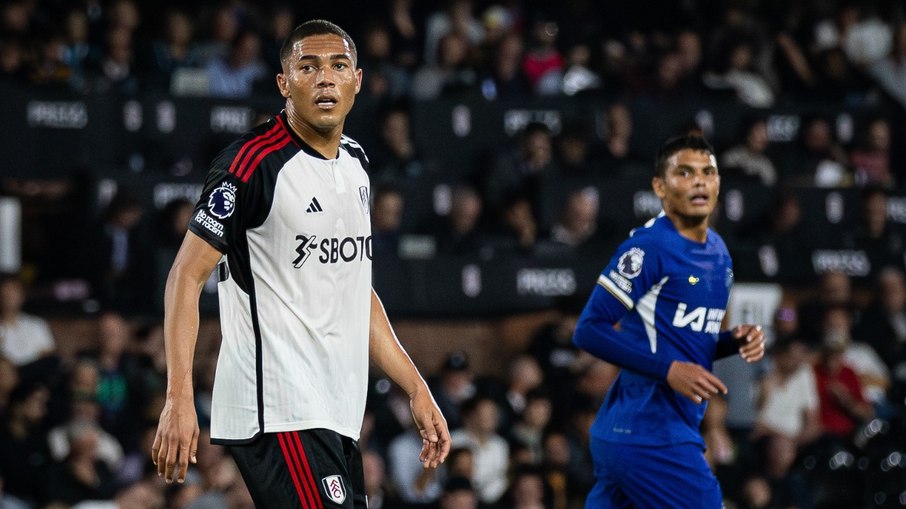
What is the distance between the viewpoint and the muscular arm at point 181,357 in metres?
4.12

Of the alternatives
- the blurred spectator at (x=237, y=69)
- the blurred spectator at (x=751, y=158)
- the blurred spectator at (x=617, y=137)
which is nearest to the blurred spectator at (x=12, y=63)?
the blurred spectator at (x=237, y=69)

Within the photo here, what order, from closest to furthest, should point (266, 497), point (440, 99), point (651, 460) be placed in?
point (266, 497) → point (651, 460) → point (440, 99)

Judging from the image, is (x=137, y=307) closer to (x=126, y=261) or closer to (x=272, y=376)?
(x=126, y=261)

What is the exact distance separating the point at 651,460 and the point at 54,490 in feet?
14.3

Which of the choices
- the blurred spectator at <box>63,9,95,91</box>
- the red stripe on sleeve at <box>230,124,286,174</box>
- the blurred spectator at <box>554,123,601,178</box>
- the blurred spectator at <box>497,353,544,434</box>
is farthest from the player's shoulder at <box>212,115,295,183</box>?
the blurred spectator at <box>63,9,95,91</box>

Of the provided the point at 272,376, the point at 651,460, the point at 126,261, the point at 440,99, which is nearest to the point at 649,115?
the point at 440,99

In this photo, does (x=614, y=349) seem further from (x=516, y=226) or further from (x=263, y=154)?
(x=516, y=226)

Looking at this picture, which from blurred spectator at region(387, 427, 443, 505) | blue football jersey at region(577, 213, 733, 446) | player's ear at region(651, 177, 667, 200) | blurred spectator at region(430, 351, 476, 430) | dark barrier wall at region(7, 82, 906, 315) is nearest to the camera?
blue football jersey at region(577, 213, 733, 446)

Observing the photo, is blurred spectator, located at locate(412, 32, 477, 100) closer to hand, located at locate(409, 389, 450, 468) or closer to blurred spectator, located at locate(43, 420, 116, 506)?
blurred spectator, located at locate(43, 420, 116, 506)

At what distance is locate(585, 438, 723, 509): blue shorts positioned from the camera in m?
5.86

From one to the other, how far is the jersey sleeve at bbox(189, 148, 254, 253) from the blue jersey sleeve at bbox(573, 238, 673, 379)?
1.96 metres

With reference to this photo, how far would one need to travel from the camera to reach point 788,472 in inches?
407

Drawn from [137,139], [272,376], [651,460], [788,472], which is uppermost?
[137,139]

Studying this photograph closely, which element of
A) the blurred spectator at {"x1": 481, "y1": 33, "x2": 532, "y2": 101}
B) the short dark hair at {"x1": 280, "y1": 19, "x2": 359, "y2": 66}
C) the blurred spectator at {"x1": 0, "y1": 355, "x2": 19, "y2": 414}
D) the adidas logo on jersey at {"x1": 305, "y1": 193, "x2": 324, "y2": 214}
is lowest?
the blurred spectator at {"x1": 0, "y1": 355, "x2": 19, "y2": 414}
